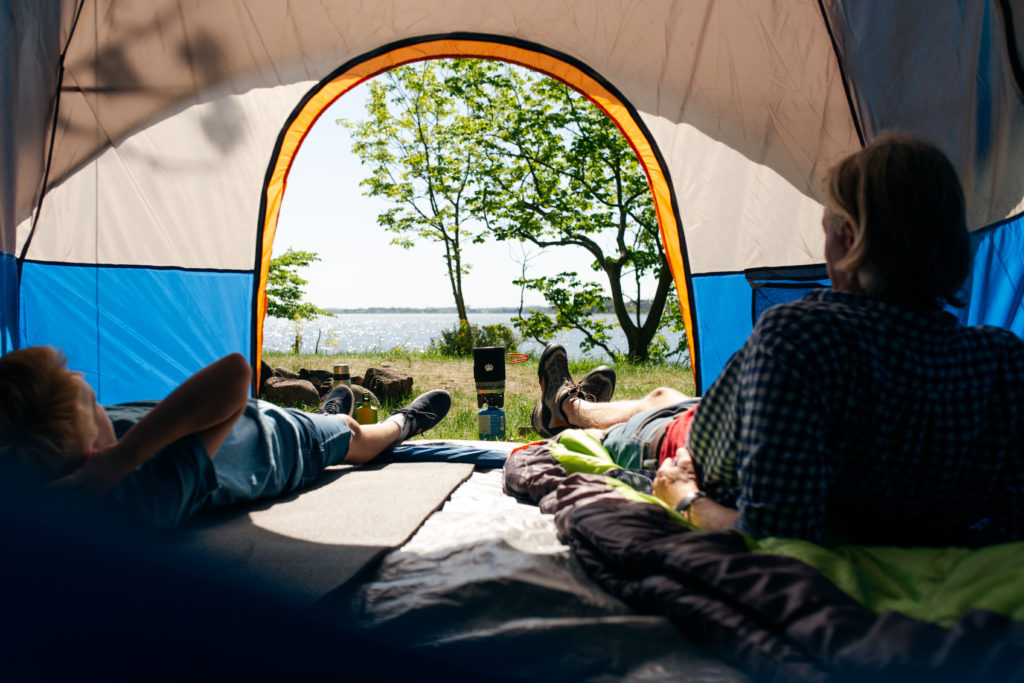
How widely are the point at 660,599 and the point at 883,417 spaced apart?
480mm

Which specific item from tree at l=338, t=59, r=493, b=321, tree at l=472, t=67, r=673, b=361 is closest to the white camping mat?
tree at l=472, t=67, r=673, b=361

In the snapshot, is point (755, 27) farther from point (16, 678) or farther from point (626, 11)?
point (16, 678)

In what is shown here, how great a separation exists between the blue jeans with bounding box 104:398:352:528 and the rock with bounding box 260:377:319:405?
272 centimetres

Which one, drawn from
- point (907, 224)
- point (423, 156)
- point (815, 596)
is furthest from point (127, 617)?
point (423, 156)

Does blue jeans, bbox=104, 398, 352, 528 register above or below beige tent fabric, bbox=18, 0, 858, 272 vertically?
below

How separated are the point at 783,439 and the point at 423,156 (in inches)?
417

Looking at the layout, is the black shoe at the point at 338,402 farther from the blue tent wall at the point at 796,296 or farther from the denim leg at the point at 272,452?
the blue tent wall at the point at 796,296

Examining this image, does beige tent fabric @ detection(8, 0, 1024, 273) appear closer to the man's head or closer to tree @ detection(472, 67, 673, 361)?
the man's head

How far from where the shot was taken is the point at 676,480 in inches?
61.8

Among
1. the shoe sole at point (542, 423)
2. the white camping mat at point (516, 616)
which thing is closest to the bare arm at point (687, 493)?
the white camping mat at point (516, 616)

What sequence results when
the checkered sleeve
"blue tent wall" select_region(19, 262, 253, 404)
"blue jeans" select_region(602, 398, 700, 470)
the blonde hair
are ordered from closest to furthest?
the checkered sleeve < the blonde hair < "blue jeans" select_region(602, 398, 700, 470) < "blue tent wall" select_region(19, 262, 253, 404)

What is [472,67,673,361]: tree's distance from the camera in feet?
31.0

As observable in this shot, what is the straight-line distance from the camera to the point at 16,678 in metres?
→ 0.88

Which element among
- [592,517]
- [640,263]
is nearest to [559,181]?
[640,263]
